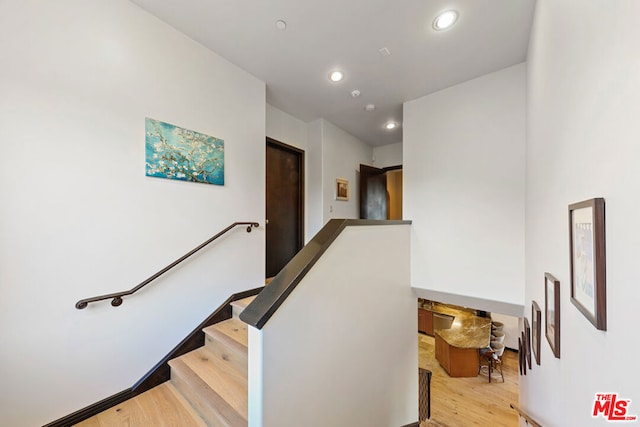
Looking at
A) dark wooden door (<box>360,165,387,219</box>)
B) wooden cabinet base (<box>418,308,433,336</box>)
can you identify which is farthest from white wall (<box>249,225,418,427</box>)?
wooden cabinet base (<box>418,308,433,336</box>)

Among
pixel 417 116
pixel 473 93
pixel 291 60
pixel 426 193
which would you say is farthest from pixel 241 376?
pixel 473 93

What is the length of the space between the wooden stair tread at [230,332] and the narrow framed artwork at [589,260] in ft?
6.62

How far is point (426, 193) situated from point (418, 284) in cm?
115

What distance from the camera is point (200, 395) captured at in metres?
1.68

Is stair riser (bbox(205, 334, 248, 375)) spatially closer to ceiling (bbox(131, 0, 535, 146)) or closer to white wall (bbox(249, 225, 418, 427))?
white wall (bbox(249, 225, 418, 427))

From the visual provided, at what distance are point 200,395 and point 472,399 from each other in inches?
187

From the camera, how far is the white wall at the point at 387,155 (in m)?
5.00

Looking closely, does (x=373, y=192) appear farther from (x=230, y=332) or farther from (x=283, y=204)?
(x=230, y=332)

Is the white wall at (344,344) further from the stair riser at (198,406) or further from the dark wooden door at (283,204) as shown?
the dark wooden door at (283,204)

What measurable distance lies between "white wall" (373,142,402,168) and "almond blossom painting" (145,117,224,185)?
3.70m

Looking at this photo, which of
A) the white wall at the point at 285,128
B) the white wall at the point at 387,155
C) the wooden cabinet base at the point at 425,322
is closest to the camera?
the white wall at the point at 285,128

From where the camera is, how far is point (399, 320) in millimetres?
2637

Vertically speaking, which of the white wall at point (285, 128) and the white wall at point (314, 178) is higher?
the white wall at point (285, 128)

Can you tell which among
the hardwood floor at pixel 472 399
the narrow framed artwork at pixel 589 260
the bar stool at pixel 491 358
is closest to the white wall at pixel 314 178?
the narrow framed artwork at pixel 589 260
